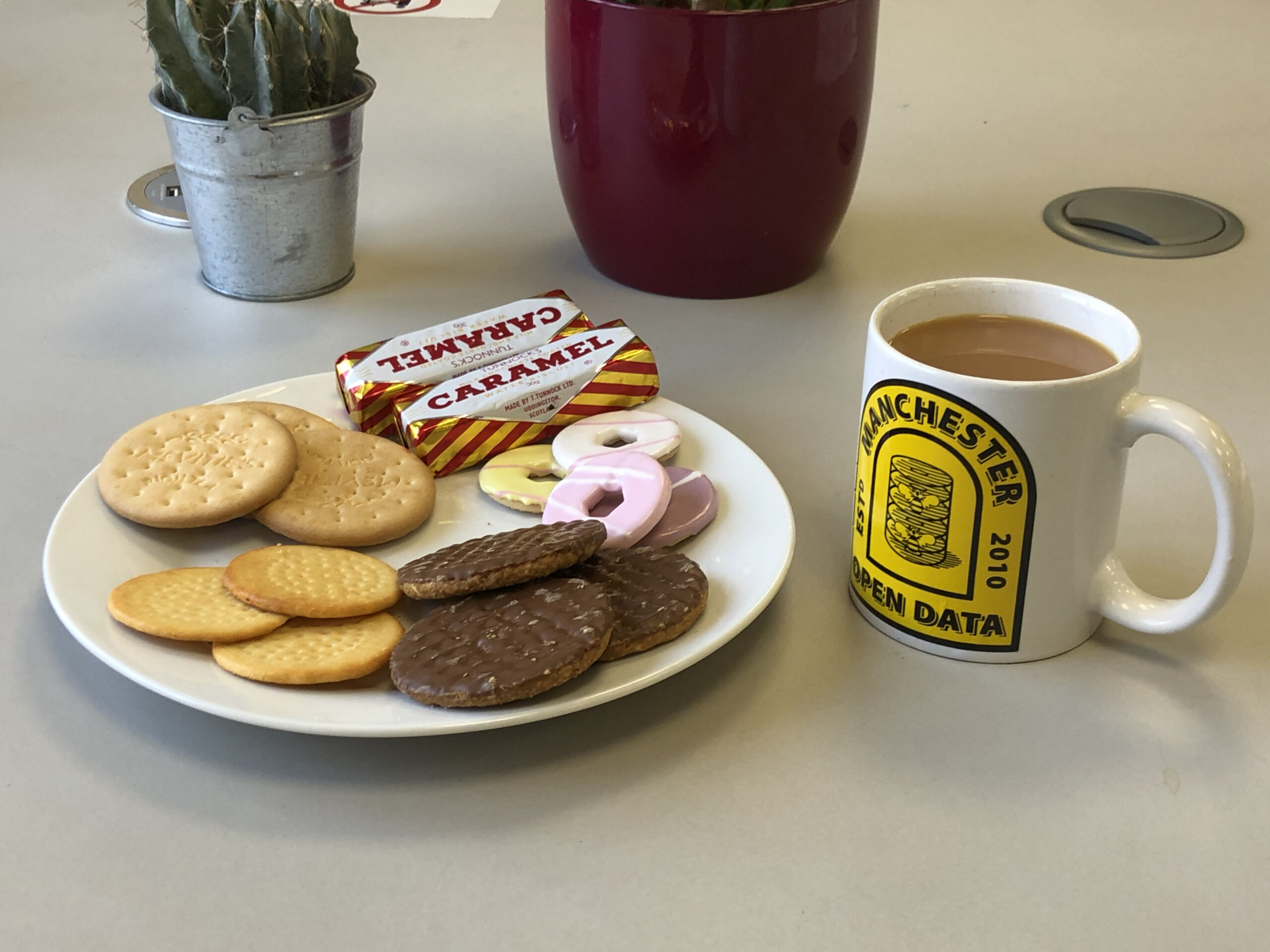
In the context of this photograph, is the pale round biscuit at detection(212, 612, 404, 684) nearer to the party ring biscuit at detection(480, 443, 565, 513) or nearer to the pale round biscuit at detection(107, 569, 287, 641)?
the pale round biscuit at detection(107, 569, 287, 641)

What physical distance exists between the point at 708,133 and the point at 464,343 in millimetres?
224

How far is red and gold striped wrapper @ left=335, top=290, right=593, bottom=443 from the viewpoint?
70 centimetres

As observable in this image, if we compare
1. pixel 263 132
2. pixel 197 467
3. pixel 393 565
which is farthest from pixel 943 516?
pixel 263 132

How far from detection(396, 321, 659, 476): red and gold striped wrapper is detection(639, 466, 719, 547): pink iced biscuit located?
3.4 inches

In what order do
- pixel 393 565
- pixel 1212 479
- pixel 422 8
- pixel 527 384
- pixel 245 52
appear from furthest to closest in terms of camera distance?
pixel 422 8
pixel 245 52
pixel 527 384
pixel 393 565
pixel 1212 479

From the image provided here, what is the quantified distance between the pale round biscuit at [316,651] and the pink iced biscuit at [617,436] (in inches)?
6.2

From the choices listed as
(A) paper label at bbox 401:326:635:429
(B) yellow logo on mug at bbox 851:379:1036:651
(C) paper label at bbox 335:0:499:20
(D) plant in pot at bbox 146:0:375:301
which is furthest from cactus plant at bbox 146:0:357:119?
(C) paper label at bbox 335:0:499:20

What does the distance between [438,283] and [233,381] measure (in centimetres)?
20

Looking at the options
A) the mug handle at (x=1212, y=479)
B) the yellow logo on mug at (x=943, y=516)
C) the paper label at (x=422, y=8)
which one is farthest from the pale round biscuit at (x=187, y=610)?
the paper label at (x=422, y=8)

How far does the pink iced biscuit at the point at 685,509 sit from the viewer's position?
0.59 metres

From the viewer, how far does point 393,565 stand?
59 cm

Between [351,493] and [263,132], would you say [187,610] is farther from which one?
[263,132]

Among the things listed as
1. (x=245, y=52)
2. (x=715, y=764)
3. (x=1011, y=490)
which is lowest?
(x=715, y=764)

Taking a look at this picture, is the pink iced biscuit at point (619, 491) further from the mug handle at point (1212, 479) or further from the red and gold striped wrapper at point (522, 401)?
the mug handle at point (1212, 479)
